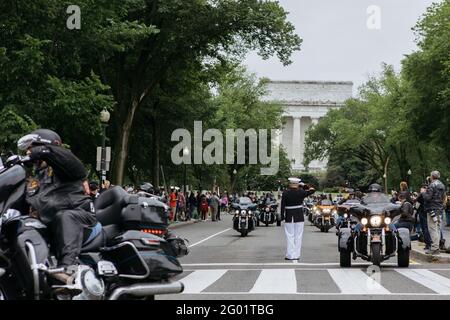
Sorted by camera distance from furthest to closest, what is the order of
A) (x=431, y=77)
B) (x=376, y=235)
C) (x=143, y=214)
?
(x=431, y=77), (x=376, y=235), (x=143, y=214)

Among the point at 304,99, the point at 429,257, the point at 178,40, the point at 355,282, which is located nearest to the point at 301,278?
the point at 355,282

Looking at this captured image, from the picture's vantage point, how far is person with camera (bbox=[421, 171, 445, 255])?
17.3 m

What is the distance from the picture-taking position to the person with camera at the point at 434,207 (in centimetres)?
1731

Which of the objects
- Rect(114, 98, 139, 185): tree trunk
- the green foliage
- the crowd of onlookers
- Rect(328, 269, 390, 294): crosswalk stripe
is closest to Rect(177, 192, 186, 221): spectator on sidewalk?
the crowd of onlookers

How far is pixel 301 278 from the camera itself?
13.1 m

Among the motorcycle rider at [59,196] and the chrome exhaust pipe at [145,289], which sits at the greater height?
the motorcycle rider at [59,196]

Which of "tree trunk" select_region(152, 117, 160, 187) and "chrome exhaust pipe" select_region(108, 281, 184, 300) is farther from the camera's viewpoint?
"tree trunk" select_region(152, 117, 160, 187)

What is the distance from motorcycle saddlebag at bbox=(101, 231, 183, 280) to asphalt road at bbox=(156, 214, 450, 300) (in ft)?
9.53

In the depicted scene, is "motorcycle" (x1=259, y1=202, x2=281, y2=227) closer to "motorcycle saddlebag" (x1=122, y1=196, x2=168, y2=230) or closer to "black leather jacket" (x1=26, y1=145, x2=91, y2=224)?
"motorcycle saddlebag" (x1=122, y1=196, x2=168, y2=230)

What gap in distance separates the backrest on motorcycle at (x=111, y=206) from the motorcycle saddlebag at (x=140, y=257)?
607 millimetres

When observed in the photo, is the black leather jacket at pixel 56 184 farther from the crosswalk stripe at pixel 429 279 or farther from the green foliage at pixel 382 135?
the green foliage at pixel 382 135

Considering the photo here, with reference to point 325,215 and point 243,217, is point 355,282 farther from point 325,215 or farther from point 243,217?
point 325,215

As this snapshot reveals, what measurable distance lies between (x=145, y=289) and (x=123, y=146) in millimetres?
27817

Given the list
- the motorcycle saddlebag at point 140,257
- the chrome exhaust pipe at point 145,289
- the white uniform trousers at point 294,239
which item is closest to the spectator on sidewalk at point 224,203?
the white uniform trousers at point 294,239
